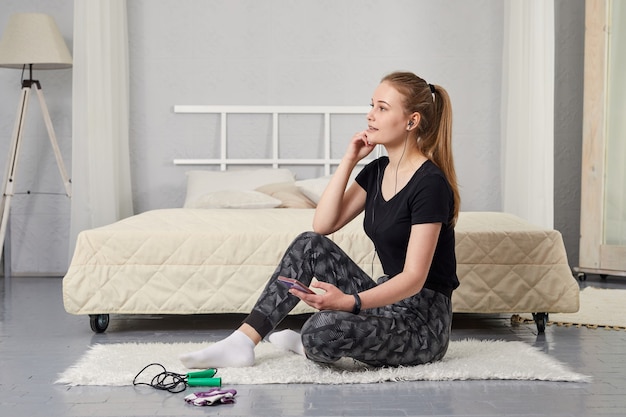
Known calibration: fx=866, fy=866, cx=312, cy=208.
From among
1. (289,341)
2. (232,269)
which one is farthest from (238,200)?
(289,341)

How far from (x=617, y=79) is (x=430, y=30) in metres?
1.21

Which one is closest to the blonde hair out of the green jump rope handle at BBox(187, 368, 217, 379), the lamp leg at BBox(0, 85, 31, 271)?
the green jump rope handle at BBox(187, 368, 217, 379)

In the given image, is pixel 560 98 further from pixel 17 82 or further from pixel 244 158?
pixel 17 82

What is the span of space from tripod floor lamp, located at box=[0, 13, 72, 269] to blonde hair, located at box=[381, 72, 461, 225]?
122 inches

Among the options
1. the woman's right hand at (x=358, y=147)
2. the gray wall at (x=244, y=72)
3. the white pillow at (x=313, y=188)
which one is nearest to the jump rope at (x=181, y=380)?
the woman's right hand at (x=358, y=147)

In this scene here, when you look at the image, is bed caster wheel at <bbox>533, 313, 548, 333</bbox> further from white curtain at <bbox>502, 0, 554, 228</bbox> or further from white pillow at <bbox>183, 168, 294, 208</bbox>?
white pillow at <bbox>183, 168, 294, 208</bbox>

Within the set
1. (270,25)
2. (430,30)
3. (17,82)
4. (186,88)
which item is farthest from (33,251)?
(430,30)

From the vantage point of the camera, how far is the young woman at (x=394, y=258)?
95.4 inches

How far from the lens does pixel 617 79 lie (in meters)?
5.31

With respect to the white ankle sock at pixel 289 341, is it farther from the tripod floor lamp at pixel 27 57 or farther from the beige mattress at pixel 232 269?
the tripod floor lamp at pixel 27 57

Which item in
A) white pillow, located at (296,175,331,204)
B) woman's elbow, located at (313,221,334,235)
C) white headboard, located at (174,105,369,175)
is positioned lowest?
woman's elbow, located at (313,221,334,235)

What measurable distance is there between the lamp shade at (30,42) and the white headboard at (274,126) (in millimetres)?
844

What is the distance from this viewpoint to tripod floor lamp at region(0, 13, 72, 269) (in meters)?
5.05

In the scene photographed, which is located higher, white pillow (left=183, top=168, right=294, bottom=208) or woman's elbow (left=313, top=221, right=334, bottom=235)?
white pillow (left=183, top=168, right=294, bottom=208)
